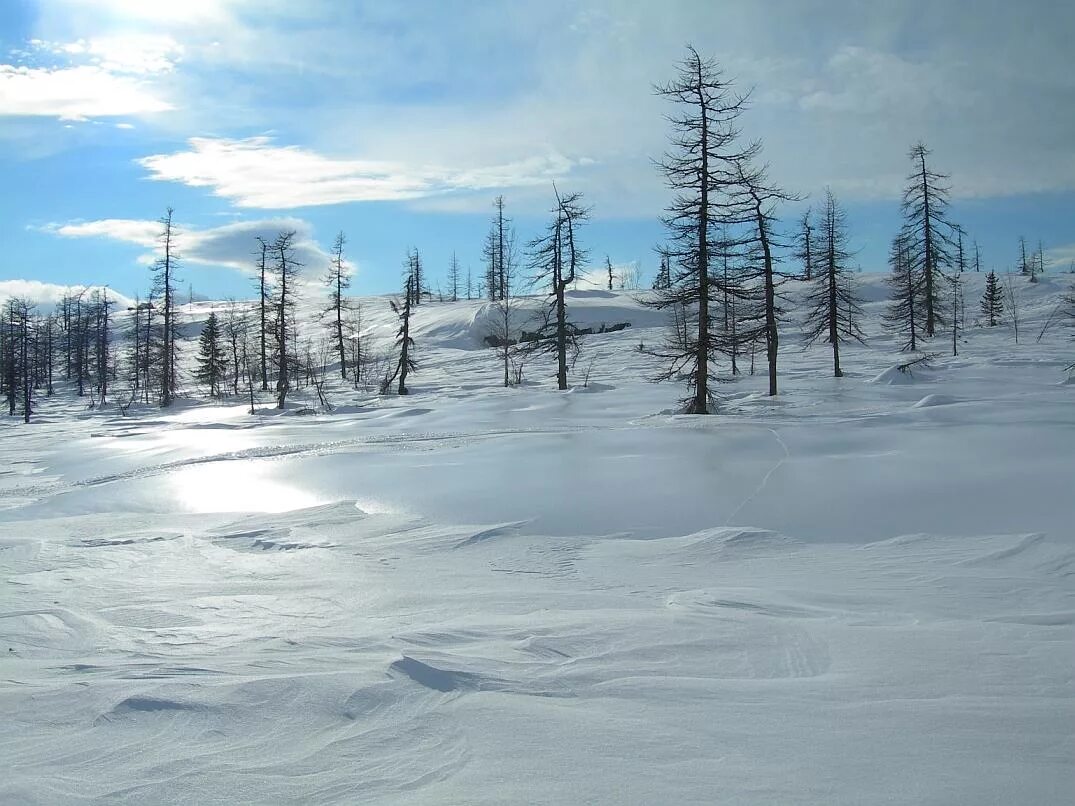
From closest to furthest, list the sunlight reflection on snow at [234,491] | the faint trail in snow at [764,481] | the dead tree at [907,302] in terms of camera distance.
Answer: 1. the faint trail in snow at [764,481]
2. the sunlight reflection on snow at [234,491]
3. the dead tree at [907,302]

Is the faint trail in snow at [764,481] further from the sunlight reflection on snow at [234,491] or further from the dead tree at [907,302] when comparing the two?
the dead tree at [907,302]

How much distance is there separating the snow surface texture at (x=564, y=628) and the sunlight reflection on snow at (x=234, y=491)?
0.30 feet

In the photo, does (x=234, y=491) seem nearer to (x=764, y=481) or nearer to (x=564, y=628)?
(x=764, y=481)

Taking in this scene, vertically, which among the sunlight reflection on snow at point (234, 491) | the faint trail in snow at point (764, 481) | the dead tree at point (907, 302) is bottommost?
the sunlight reflection on snow at point (234, 491)

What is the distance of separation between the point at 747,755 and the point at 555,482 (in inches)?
238

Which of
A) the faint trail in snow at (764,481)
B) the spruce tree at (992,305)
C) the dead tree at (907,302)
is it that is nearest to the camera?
the faint trail in snow at (764,481)

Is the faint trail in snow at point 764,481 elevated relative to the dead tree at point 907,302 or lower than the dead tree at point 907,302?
lower

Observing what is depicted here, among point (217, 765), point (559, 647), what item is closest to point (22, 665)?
point (217, 765)

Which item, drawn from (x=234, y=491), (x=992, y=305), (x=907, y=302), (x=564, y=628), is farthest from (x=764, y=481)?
(x=992, y=305)

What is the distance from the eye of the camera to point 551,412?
1850 cm

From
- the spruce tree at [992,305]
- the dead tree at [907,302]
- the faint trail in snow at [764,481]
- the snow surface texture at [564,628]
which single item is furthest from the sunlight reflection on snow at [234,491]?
the spruce tree at [992,305]

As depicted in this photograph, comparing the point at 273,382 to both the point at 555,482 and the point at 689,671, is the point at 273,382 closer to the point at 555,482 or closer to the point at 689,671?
the point at 555,482

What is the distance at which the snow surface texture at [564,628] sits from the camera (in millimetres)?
2238

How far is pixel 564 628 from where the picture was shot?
11.8 ft
